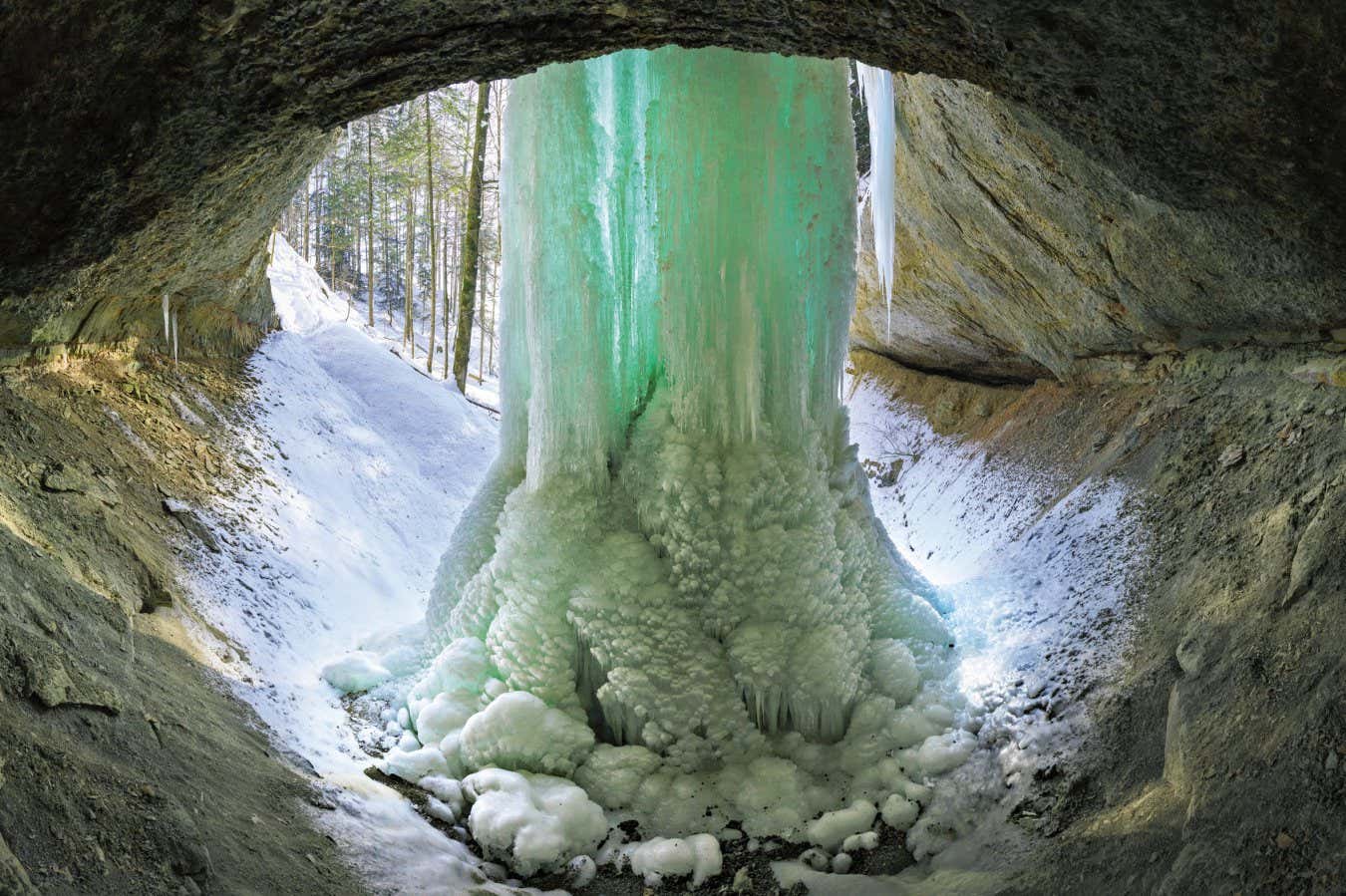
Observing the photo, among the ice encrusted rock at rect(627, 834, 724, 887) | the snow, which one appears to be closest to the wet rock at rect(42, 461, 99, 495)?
the ice encrusted rock at rect(627, 834, 724, 887)

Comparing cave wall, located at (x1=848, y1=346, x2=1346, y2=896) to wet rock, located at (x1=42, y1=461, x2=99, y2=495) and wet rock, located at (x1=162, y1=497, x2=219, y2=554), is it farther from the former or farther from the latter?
wet rock, located at (x1=162, y1=497, x2=219, y2=554)

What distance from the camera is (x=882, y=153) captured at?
5672 millimetres

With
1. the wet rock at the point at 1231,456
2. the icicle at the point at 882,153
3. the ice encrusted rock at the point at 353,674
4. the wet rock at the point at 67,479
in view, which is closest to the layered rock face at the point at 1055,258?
the icicle at the point at 882,153

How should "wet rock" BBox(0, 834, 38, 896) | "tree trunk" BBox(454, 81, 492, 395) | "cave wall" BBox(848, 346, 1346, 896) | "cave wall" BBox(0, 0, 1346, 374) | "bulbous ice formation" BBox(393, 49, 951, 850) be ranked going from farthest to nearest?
1. "tree trunk" BBox(454, 81, 492, 395)
2. "bulbous ice formation" BBox(393, 49, 951, 850)
3. "cave wall" BBox(848, 346, 1346, 896)
4. "cave wall" BBox(0, 0, 1346, 374)
5. "wet rock" BBox(0, 834, 38, 896)

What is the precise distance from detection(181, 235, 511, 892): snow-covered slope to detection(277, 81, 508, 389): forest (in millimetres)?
1967

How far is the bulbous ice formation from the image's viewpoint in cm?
469

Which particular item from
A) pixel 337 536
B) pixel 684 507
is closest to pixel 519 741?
pixel 684 507

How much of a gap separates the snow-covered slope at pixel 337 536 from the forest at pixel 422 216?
1967 millimetres

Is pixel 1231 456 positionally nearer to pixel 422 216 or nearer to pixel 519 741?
pixel 519 741

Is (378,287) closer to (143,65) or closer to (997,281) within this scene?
(997,281)

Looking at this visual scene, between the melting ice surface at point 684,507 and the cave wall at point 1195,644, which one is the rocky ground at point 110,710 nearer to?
the melting ice surface at point 684,507

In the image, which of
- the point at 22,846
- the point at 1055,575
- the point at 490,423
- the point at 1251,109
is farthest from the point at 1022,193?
the point at 490,423

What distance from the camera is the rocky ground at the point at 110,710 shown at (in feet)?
8.15

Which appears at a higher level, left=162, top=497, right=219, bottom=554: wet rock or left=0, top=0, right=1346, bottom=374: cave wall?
left=0, top=0, right=1346, bottom=374: cave wall
